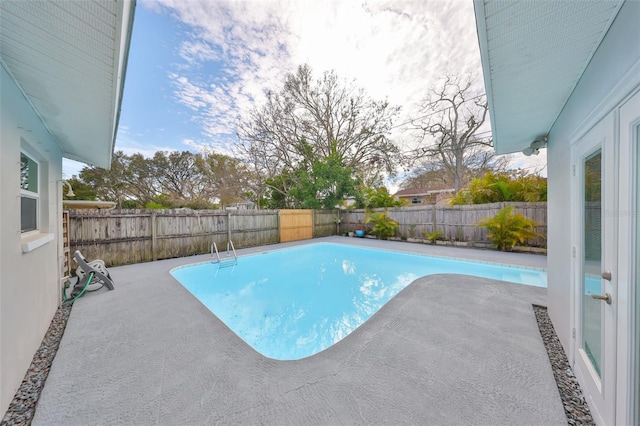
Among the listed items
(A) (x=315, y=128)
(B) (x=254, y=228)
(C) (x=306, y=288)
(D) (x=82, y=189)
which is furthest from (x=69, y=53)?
(D) (x=82, y=189)

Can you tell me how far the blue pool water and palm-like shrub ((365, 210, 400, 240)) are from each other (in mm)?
2632

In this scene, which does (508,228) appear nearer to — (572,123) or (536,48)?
(572,123)

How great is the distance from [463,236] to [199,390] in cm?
990

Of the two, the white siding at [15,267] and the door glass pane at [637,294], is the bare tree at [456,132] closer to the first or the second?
the door glass pane at [637,294]

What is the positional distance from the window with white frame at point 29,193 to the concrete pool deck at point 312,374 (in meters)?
1.36

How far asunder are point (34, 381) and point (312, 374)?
2384 mm

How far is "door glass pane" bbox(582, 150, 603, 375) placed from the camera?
1650 mm

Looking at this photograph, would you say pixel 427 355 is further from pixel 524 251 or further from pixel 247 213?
pixel 247 213

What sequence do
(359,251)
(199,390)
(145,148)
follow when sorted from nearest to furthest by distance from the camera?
1. (199,390)
2. (359,251)
3. (145,148)

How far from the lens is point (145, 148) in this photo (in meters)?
17.4

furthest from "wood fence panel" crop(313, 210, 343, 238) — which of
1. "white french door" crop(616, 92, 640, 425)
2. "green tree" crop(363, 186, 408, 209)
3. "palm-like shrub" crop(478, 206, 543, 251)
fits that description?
"white french door" crop(616, 92, 640, 425)

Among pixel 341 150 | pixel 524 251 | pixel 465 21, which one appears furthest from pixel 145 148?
pixel 524 251

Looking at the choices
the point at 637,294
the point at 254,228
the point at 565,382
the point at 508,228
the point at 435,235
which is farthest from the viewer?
the point at 254,228

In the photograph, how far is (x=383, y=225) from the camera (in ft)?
36.7
